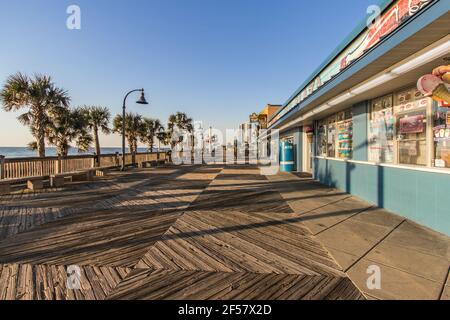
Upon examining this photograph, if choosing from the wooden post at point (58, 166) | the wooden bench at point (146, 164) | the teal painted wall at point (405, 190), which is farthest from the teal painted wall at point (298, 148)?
the wooden post at point (58, 166)

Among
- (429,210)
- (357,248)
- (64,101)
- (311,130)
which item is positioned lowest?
(357,248)

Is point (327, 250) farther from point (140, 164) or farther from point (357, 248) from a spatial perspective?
point (140, 164)

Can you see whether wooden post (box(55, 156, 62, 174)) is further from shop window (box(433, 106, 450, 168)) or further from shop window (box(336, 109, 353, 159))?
shop window (box(433, 106, 450, 168))

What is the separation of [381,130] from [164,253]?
6.18m

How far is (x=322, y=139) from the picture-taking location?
31.2 ft

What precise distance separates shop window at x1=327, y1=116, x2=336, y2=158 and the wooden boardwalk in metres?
4.43

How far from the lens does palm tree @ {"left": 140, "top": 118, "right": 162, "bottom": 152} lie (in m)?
27.3

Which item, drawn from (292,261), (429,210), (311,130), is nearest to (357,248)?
(292,261)

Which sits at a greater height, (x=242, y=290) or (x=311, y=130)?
(x=311, y=130)

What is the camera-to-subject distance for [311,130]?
34.0 feet

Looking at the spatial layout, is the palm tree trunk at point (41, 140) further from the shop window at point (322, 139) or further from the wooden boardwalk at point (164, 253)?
the shop window at point (322, 139)

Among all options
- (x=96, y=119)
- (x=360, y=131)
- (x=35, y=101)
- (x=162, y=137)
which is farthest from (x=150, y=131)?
(x=360, y=131)

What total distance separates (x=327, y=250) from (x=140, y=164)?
1598cm

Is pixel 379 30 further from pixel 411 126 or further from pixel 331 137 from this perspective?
pixel 331 137
